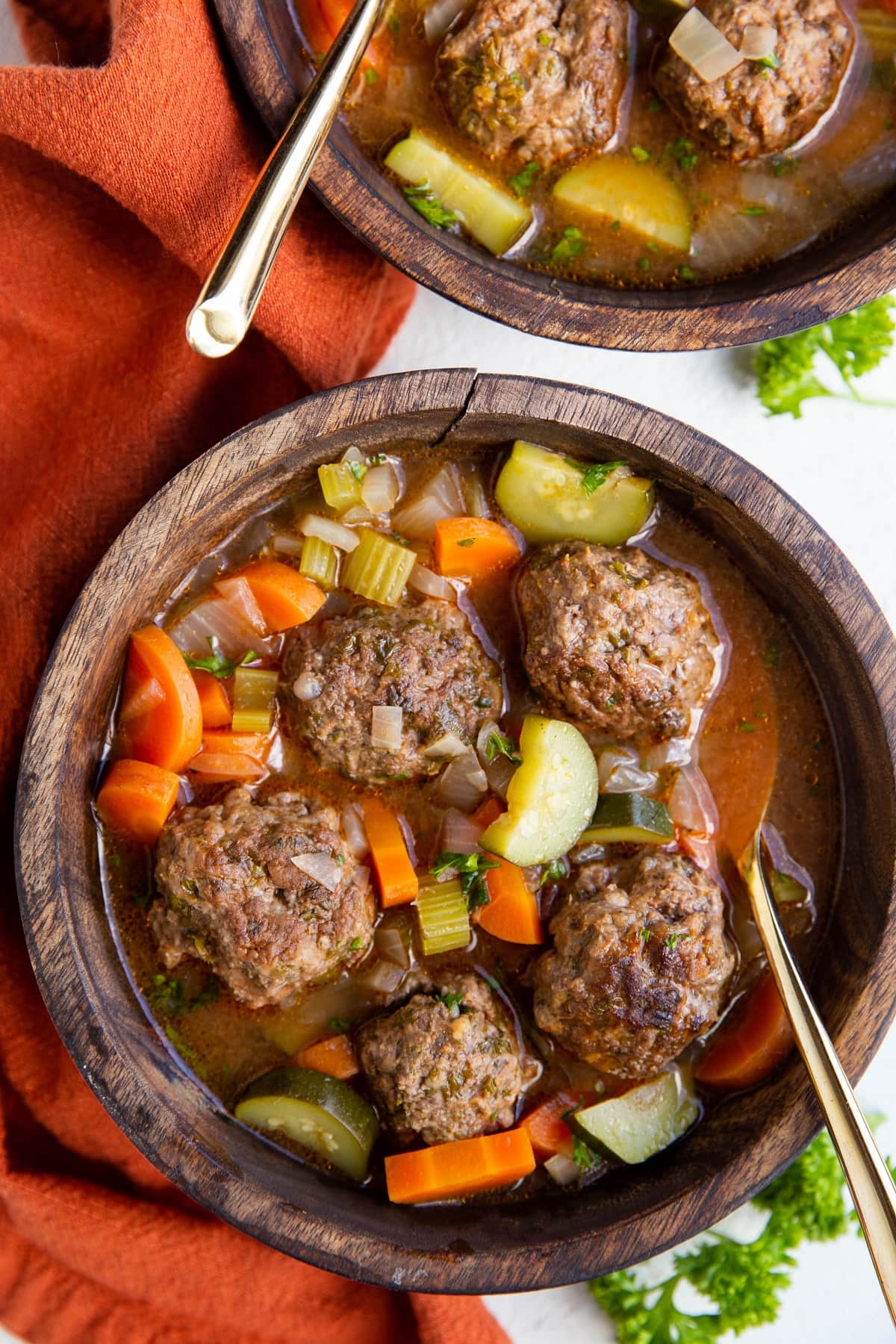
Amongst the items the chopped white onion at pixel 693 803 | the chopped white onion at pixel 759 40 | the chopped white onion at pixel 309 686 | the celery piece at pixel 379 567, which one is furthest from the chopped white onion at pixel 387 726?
the chopped white onion at pixel 759 40

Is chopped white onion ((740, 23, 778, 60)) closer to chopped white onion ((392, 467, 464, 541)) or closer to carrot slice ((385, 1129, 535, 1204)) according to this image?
chopped white onion ((392, 467, 464, 541))

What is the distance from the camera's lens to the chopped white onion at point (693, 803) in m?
3.15

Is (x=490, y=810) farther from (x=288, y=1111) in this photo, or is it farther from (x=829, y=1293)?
(x=829, y=1293)

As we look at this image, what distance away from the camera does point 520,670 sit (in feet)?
10.4

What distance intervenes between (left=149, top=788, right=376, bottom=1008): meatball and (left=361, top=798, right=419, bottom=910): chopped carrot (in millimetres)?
110

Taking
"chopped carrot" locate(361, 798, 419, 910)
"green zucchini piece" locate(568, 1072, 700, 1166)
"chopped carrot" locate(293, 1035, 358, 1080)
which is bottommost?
"chopped carrot" locate(293, 1035, 358, 1080)

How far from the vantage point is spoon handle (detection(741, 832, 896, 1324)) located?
269 cm

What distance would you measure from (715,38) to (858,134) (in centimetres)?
49

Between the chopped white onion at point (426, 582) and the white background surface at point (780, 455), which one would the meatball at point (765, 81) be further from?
the chopped white onion at point (426, 582)

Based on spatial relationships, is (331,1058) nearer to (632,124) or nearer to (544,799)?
(544,799)

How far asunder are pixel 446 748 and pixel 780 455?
148 centimetres

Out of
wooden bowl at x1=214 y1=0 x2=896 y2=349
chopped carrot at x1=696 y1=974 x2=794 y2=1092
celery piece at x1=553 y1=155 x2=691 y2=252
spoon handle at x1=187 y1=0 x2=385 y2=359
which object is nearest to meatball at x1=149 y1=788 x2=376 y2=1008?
chopped carrot at x1=696 y1=974 x2=794 y2=1092

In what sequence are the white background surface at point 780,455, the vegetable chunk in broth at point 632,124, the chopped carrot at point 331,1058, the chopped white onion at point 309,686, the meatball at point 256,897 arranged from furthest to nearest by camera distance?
1. the white background surface at point 780,455
2. the vegetable chunk in broth at point 632,124
3. the chopped carrot at point 331,1058
4. the chopped white onion at point 309,686
5. the meatball at point 256,897

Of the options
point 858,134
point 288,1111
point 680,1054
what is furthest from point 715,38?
point 288,1111
